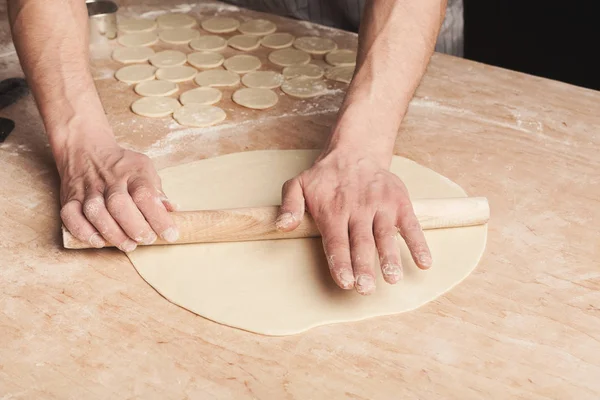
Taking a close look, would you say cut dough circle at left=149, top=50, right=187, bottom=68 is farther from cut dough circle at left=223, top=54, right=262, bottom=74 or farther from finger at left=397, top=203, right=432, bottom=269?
→ finger at left=397, top=203, right=432, bottom=269

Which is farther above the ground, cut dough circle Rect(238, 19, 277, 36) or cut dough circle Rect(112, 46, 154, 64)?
cut dough circle Rect(112, 46, 154, 64)

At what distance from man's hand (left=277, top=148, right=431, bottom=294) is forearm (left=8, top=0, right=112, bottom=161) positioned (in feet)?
1.93

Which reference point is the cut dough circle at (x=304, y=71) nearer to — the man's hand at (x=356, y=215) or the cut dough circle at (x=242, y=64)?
the cut dough circle at (x=242, y=64)

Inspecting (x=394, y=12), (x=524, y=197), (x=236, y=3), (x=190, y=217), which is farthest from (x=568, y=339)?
(x=236, y=3)

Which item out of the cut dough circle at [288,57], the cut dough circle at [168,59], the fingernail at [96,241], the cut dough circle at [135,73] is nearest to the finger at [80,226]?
the fingernail at [96,241]

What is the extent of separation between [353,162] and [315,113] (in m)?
0.55

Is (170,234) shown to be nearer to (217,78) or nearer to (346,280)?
(346,280)

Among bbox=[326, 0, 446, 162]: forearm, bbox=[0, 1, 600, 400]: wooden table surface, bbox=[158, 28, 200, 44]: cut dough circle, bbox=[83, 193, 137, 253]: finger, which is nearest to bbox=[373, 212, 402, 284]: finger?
bbox=[0, 1, 600, 400]: wooden table surface

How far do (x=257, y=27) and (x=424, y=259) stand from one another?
1473mm

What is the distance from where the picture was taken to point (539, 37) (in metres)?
3.95

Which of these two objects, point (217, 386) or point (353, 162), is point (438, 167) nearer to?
point (353, 162)

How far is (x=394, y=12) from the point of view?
1.86 meters

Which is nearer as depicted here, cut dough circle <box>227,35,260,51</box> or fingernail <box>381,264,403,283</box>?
fingernail <box>381,264,403,283</box>

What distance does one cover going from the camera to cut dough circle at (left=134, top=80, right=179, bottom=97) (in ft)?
7.09
